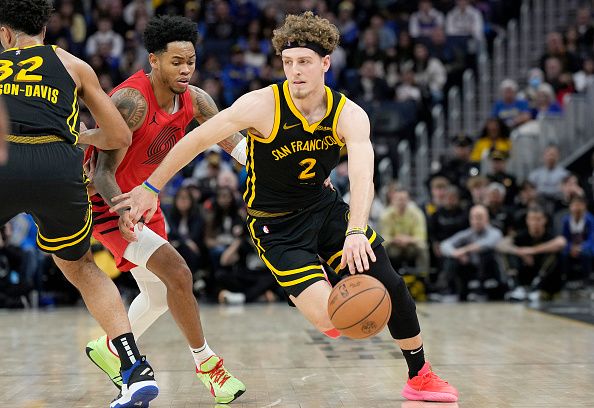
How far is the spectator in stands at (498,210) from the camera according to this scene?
13164mm

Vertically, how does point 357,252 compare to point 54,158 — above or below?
below

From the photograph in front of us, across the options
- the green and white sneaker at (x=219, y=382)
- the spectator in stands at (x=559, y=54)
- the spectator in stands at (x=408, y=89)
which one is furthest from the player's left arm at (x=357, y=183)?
the spectator in stands at (x=559, y=54)

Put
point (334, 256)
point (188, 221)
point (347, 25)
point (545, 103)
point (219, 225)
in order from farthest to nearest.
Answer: point (347, 25) < point (545, 103) < point (219, 225) < point (188, 221) < point (334, 256)

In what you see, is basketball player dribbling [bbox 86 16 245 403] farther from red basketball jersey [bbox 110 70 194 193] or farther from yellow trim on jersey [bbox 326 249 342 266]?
yellow trim on jersey [bbox 326 249 342 266]

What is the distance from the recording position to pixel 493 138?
1512cm

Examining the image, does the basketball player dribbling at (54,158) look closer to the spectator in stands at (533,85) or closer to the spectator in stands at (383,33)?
the spectator in stands at (533,85)

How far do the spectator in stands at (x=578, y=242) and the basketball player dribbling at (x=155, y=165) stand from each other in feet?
27.0

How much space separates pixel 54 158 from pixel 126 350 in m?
1.02

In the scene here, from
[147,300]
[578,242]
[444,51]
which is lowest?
[578,242]

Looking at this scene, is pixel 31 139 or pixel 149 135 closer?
pixel 31 139

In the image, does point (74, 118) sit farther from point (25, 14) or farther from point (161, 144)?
point (161, 144)

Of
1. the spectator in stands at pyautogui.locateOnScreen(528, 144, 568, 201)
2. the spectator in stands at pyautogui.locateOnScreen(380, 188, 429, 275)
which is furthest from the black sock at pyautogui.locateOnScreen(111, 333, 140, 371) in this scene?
the spectator in stands at pyautogui.locateOnScreen(528, 144, 568, 201)

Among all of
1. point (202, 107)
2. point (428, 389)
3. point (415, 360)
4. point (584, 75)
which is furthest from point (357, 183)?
point (584, 75)

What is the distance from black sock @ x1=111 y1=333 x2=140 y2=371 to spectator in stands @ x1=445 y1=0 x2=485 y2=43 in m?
13.9
